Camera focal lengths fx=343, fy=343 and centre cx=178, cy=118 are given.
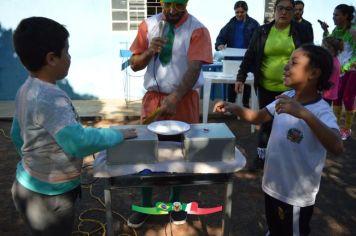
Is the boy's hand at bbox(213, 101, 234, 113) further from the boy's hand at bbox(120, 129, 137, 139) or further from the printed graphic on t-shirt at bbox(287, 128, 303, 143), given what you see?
the boy's hand at bbox(120, 129, 137, 139)

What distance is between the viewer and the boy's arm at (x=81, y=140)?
1.52 metres

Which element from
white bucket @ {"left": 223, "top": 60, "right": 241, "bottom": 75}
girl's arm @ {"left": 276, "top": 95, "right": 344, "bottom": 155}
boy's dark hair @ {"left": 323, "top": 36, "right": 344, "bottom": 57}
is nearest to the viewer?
girl's arm @ {"left": 276, "top": 95, "right": 344, "bottom": 155}

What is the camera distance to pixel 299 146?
186 cm

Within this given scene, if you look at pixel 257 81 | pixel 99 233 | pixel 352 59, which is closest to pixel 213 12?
pixel 352 59

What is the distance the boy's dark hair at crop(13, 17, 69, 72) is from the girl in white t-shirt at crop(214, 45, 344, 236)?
110 cm

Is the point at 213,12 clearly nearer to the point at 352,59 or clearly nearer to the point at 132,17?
the point at 132,17

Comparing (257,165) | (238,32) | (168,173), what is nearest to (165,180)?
(168,173)

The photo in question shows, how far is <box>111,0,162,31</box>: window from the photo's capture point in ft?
21.4

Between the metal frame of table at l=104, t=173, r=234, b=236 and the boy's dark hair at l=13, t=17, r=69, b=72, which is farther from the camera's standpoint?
the metal frame of table at l=104, t=173, r=234, b=236

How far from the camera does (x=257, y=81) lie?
11.9ft

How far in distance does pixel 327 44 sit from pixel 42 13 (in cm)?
490

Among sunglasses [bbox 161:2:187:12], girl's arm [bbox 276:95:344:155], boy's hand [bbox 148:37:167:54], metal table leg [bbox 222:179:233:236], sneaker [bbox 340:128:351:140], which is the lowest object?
sneaker [bbox 340:128:351:140]

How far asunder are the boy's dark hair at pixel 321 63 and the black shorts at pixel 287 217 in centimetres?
71

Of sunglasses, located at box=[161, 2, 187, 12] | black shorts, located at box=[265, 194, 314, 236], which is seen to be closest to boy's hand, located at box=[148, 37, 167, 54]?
sunglasses, located at box=[161, 2, 187, 12]
